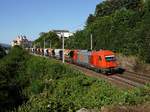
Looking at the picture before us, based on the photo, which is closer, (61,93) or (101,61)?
(61,93)

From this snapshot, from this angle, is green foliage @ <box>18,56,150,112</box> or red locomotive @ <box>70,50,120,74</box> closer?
green foliage @ <box>18,56,150,112</box>

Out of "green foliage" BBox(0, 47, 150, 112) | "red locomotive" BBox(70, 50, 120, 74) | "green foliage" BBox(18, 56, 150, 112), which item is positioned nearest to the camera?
"green foliage" BBox(18, 56, 150, 112)

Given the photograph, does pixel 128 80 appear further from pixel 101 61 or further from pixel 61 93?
pixel 61 93

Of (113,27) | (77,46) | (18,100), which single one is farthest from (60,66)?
(77,46)

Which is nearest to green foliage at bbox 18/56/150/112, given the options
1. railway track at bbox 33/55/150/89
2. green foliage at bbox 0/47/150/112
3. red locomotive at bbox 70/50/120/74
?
green foliage at bbox 0/47/150/112

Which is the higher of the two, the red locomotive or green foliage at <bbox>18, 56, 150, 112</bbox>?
the red locomotive

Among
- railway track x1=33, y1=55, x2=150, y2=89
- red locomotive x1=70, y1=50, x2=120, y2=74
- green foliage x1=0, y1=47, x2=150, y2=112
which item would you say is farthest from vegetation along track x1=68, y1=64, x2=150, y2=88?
red locomotive x1=70, y1=50, x2=120, y2=74

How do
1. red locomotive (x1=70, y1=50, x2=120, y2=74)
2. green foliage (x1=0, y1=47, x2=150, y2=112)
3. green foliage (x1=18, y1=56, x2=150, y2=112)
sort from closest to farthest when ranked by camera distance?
green foliage (x1=18, y1=56, x2=150, y2=112), green foliage (x1=0, y1=47, x2=150, y2=112), red locomotive (x1=70, y1=50, x2=120, y2=74)

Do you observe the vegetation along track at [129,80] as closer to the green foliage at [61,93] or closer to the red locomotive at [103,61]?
the green foliage at [61,93]

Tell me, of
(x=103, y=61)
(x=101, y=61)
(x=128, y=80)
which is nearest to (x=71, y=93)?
(x=128, y=80)

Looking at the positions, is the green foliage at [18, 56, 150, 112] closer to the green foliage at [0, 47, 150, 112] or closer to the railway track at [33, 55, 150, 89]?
the green foliage at [0, 47, 150, 112]

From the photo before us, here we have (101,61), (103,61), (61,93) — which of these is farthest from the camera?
(101,61)

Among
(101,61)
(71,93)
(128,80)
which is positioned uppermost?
(101,61)

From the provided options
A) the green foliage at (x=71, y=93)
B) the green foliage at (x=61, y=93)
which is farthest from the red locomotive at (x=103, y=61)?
the green foliage at (x=71, y=93)
